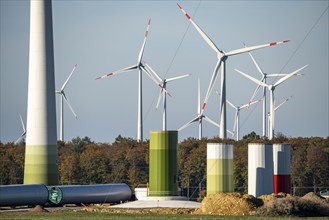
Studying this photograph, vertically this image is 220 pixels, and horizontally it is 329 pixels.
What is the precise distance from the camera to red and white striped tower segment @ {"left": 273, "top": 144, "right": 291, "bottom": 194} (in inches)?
2977

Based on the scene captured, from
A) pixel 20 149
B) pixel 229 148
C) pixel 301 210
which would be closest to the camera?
pixel 301 210

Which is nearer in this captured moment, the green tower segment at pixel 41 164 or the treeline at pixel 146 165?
the green tower segment at pixel 41 164

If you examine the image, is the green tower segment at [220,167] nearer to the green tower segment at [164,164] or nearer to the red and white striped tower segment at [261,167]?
the red and white striped tower segment at [261,167]

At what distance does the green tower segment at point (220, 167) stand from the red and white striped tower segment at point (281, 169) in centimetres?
396

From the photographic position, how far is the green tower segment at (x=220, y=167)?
73.1 meters

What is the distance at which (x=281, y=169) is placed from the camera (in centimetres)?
7581

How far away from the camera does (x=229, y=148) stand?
73.2 metres

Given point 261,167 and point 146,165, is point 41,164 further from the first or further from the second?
point 146,165

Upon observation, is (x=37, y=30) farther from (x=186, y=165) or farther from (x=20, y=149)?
(x=20, y=149)

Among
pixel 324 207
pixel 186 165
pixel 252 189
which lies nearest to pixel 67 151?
pixel 186 165

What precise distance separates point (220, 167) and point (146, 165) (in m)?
67.0

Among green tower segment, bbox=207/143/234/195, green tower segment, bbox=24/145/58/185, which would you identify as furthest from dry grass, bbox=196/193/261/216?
green tower segment, bbox=24/145/58/185

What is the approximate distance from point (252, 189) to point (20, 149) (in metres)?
78.7

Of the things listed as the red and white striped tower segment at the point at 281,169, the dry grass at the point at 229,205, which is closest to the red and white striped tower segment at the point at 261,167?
the red and white striped tower segment at the point at 281,169
